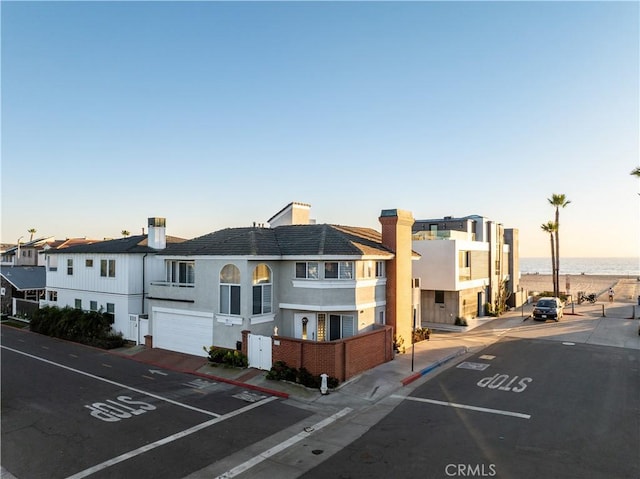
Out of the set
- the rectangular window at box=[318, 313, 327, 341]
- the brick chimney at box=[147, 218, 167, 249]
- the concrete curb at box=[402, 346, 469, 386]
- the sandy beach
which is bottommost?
the sandy beach

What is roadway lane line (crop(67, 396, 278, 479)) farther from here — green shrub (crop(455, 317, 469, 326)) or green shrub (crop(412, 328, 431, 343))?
green shrub (crop(455, 317, 469, 326))

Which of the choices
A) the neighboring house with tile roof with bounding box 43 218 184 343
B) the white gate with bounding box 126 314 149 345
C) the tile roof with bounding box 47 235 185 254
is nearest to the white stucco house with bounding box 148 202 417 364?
the white gate with bounding box 126 314 149 345

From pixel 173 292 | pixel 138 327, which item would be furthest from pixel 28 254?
pixel 173 292

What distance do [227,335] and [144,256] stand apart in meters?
10.4

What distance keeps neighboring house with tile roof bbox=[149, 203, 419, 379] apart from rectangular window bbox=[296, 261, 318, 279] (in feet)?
0.17

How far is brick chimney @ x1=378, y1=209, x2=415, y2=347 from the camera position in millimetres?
24391

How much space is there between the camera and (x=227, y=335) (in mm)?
21812

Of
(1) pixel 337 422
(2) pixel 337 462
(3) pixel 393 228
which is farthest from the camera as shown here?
(3) pixel 393 228

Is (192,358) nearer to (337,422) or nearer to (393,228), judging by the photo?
(337,422)

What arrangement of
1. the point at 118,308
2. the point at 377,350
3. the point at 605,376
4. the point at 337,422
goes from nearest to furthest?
the point at 337,422
the point at 605,376
the point at 377,350
the point at 118,308

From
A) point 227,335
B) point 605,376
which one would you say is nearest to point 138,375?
point 227,335

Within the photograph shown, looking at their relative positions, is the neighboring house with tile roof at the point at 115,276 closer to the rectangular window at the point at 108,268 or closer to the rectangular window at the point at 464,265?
the rectangular window at the point at 108,268

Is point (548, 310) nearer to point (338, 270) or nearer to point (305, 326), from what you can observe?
point (338, 270)

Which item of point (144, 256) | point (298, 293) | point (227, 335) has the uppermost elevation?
point (144, 256)
